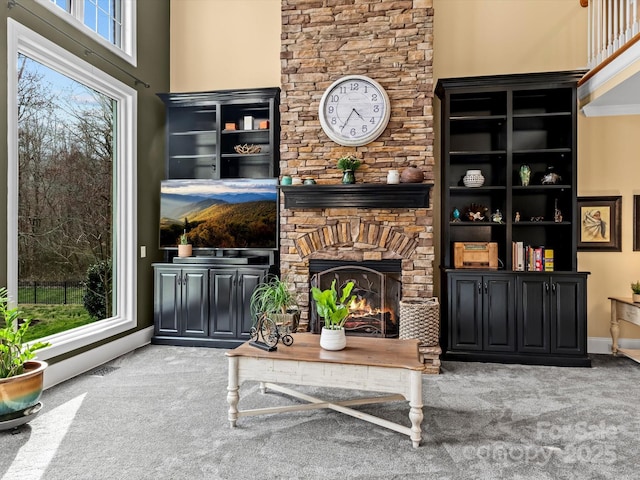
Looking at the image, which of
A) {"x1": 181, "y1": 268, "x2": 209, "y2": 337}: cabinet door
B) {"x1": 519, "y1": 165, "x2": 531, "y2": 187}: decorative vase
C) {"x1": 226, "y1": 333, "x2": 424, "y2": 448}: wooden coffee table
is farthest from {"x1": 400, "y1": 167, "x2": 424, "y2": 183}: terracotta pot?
{"x1": 181, "y1": 268, "x2": 209, "y2": 337}: cabinet door

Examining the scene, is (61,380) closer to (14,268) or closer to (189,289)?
(14,268)

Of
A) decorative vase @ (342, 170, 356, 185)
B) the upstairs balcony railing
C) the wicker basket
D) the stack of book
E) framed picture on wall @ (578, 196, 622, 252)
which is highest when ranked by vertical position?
the upstairs balcony railing

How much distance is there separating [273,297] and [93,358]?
5.83 feet

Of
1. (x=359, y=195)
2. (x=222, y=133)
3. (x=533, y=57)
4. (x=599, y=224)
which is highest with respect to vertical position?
(x=533, y=57)

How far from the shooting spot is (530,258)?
14.0 ft

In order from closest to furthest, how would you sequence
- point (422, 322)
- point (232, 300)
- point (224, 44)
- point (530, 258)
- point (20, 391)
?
point (20, 391) → point (422, 322) → point (530, 258) → point (232, 300) → point (224, 44)

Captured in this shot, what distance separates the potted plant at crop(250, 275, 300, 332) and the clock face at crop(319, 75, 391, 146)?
1627 millimetres

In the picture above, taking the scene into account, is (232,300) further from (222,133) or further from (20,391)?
(20,391)

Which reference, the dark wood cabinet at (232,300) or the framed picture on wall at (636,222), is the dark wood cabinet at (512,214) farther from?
the dark wood cabinet at (232,300)

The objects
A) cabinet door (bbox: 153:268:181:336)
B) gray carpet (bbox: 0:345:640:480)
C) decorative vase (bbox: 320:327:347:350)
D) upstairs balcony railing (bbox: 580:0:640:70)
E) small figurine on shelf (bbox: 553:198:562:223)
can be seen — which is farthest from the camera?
cabinet door (bbox: 153:268:181:336)

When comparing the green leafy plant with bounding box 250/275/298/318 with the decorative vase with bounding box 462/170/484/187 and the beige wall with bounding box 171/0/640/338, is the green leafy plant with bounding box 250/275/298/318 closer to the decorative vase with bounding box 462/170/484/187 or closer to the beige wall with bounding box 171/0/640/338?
the decorative vase with bounding box 462/170/484/187

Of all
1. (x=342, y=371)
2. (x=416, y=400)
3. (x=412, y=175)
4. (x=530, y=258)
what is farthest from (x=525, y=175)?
(x=342, y=371)

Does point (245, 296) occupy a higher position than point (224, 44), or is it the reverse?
point (224, 44)

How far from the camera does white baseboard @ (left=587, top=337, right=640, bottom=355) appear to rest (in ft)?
14.6
